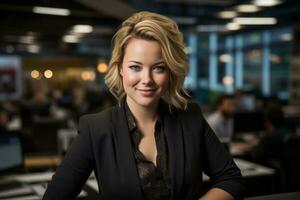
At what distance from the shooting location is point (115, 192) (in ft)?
4.03

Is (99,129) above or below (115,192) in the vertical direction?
above

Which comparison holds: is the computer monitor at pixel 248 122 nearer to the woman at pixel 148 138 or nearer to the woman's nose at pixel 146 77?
the woman at pixel 148 138

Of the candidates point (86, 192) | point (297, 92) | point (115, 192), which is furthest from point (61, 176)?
point (297, 92)

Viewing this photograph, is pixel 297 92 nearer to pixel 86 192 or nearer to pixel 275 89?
pixel 275 89

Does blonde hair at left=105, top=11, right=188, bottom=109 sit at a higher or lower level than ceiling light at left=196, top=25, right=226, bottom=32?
lower

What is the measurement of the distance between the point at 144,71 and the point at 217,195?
18.2 inches

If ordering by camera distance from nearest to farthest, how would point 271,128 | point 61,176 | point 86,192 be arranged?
point 61,176
point 86,192
point 271,128

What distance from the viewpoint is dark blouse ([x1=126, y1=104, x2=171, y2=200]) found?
1.25 m

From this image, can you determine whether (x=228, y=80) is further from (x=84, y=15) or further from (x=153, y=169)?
(x=153, y=169)

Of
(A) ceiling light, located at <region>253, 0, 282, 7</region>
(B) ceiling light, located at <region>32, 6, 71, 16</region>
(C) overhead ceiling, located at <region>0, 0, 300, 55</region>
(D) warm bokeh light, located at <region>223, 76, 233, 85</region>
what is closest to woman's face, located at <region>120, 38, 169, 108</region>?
(C) overhead ceiling, located at <region>0, 0, 300, 55</region>

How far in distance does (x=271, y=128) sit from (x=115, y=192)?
4093 millimetres

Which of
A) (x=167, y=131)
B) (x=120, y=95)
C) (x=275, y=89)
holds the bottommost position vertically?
(x=275, y=89)

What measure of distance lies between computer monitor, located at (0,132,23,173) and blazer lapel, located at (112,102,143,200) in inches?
90.8

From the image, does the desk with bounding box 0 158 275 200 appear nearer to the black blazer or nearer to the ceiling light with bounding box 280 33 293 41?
the black blazer
